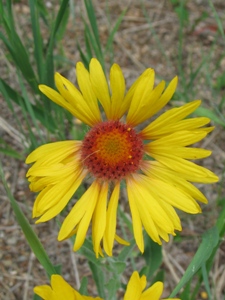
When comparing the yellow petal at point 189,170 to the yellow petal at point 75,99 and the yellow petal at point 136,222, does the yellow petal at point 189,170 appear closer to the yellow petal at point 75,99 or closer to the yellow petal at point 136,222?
the yellow petal at point 136,222

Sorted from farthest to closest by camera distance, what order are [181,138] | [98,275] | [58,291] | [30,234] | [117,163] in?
[98,275] < [117,163] < [181,138] < [30,234] < [58,291]

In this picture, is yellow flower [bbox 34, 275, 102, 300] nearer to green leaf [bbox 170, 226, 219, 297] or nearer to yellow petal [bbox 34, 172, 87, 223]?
yellow petal [bbox 34, 172, 87, 223]

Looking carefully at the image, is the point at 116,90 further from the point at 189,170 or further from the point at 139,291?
the point at 139,291

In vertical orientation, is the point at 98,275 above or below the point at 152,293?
below

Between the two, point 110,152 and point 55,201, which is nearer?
point 55,201

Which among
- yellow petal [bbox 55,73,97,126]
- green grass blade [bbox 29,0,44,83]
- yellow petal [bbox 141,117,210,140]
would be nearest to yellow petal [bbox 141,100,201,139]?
yellow petal [bbox 141,117,210,140]

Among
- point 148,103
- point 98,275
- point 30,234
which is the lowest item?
point 98,275

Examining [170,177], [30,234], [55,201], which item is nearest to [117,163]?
[170,177]

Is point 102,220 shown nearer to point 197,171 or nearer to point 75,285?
point 197,171
